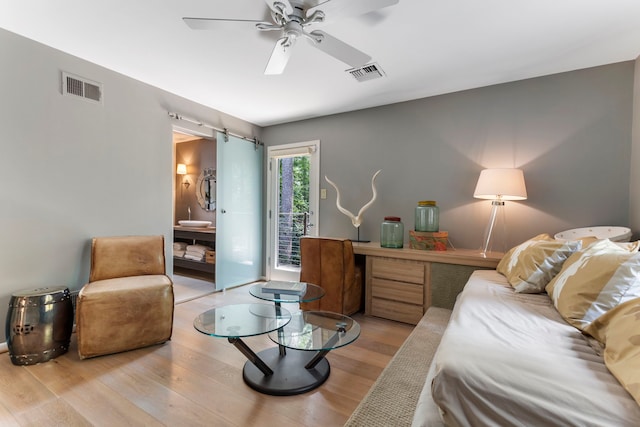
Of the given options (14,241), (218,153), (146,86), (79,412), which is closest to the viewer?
(79,412)

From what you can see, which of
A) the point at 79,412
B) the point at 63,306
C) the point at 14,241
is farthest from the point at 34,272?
the point at 79,412

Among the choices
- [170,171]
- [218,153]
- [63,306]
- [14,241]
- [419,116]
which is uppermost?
[419,116]

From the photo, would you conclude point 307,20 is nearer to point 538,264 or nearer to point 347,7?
point 347,7

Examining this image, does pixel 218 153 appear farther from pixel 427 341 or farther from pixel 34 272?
pixel 427 341

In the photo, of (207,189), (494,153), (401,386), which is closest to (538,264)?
(401,386)

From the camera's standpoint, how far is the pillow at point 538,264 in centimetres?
178

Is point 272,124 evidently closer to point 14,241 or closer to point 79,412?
point 14,241

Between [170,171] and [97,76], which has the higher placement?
[97,76]

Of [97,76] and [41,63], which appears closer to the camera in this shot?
[41,63]

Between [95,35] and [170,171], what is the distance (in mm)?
1355

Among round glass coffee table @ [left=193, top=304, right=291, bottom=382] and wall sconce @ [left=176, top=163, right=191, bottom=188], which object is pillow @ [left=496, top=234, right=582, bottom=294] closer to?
round glass coffee table @ [left=193, top=304, right=291, bottom=382]

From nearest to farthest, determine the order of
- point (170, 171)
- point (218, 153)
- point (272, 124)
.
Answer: point (170, 171) < point (218, 153) < point (272, 124)

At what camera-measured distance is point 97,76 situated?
2.59 meters

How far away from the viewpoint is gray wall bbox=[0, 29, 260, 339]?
215 cm
